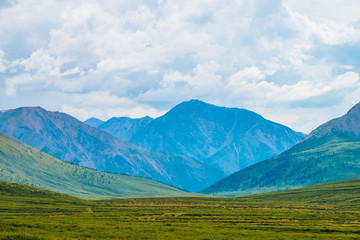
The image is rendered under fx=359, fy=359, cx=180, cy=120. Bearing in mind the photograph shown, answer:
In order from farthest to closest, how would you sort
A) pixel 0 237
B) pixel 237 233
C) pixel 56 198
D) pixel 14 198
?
pixel 56 198
pixel 14 198
pixel 237 233
pixel 0 237

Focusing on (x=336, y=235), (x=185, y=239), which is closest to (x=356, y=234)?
(x=336, y=235)

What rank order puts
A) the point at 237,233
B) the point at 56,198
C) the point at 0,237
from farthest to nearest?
the point at 56,198
the point at 237,233
the point at 0,237

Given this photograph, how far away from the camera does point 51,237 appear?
58750mm

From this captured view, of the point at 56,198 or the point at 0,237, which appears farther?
the point at 56,198

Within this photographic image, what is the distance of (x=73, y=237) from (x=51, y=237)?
4.38 m

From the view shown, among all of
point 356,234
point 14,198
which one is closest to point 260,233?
Answer: point 356,234

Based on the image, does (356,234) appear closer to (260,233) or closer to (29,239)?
(260,233)

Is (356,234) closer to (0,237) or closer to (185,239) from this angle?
(185,239)

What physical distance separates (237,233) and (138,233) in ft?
66.5

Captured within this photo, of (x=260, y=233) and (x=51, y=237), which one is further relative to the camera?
(x=260, y=233)

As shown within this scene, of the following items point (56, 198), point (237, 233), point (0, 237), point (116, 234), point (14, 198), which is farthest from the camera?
point (56, 198)

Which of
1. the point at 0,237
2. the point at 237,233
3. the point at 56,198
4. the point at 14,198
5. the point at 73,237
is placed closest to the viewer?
the point at 0,237

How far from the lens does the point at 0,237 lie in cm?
5603

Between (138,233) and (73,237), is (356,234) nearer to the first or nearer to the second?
(138,233)
